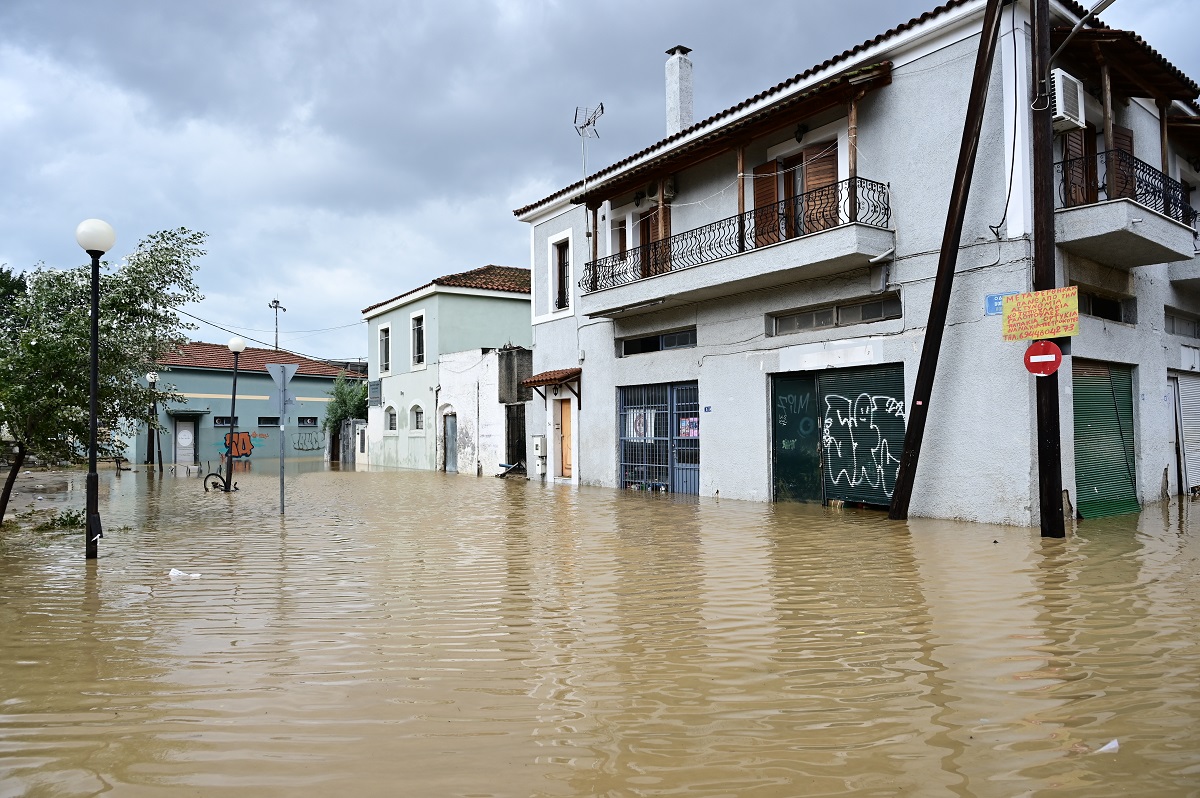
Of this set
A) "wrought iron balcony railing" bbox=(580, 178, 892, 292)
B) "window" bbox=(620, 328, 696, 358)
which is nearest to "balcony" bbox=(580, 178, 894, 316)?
"wrought iron balcony railing" bbox=(580, 178, 892, 292)

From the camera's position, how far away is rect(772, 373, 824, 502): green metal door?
13578mm

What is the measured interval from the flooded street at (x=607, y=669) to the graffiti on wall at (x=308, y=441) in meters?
34.4

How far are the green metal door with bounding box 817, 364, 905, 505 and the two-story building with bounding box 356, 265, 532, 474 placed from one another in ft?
36.7

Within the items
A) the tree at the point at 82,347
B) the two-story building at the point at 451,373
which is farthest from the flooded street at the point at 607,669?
the two-story building at the point at 451,373

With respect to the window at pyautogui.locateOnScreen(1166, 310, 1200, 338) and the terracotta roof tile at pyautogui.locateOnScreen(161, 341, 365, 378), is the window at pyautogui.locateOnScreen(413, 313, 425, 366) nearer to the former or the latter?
the terracotta roof tile at pyautogui.locateOnScreen(161, 341, 365, 378)

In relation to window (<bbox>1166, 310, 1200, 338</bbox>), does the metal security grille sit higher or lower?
lower

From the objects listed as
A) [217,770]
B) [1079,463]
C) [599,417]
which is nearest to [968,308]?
[1079,463]

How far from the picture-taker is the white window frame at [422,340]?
93.1 feet

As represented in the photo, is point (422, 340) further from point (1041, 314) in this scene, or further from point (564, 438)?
point (1041, 314)

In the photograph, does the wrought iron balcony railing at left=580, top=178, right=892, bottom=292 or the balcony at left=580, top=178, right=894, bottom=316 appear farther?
the wrought iron balcony railing at left=580, top=178, right=892, bottom=292

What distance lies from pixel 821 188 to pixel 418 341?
20.0 meters

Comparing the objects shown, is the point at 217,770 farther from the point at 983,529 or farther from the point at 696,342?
the point at 696,342

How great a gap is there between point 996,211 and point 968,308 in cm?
137

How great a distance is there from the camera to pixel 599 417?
18859mm
